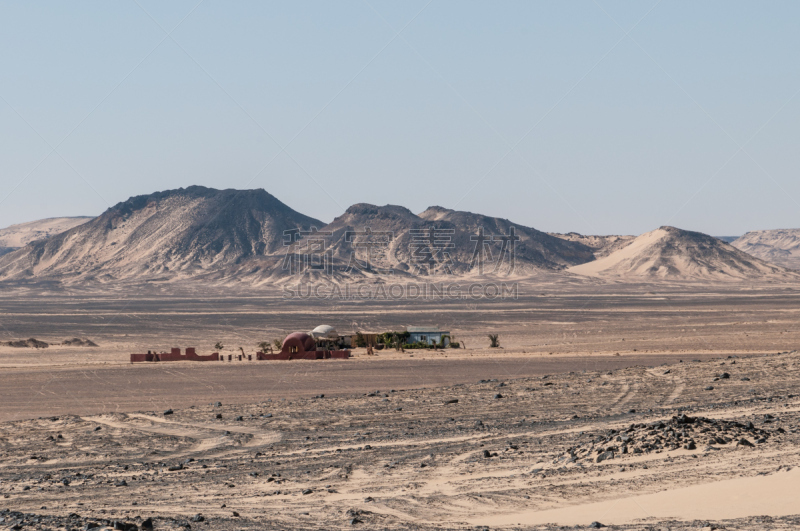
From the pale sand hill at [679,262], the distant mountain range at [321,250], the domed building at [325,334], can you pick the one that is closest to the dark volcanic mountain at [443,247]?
the distant mountain range at [321,250]

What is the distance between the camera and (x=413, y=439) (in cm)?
1500

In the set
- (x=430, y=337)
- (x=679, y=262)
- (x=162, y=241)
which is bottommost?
(x=430, y=337)

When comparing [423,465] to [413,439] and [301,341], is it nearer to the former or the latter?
[413,439]

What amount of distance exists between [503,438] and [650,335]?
33.5m

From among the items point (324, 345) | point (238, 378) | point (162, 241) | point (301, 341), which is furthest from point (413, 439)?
point (162, 241)

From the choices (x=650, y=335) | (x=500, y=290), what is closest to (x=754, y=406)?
(x=650, y=335)

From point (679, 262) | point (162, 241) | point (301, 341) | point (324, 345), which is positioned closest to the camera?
point (301, 341)

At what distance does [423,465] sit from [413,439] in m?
2.65

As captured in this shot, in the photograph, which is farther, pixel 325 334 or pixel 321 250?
pixel 321 250

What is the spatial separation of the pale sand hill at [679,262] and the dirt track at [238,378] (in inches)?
4964

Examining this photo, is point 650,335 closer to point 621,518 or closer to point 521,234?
point 621,518

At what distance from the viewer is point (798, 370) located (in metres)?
23.0

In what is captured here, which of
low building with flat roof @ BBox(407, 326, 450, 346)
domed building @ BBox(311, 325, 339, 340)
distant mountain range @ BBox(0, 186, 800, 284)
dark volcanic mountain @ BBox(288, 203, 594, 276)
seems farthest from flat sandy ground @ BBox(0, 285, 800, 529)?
dark volcanic mountain @ BBox(288, 203, 594, 276)

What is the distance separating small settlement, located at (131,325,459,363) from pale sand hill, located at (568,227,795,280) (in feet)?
389
